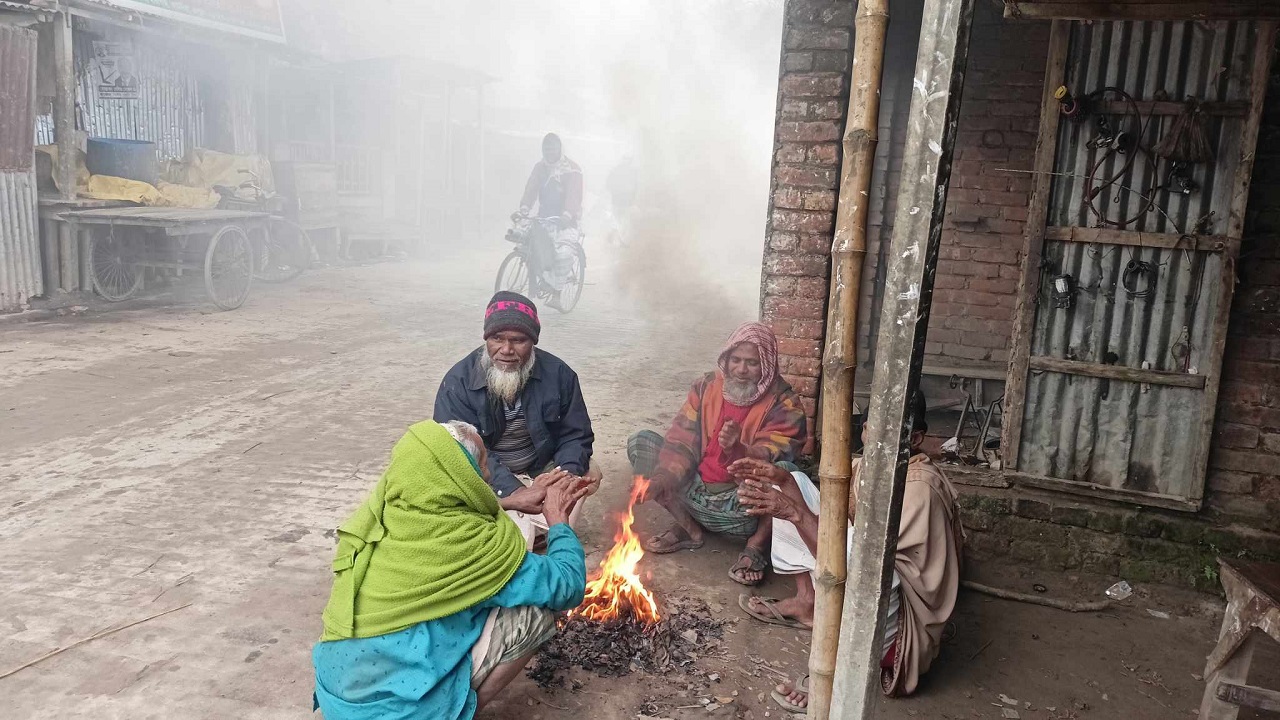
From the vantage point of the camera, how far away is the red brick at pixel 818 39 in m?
4.55

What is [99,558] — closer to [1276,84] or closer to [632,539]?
[632,539]

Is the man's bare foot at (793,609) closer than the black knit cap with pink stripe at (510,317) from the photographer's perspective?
Yes

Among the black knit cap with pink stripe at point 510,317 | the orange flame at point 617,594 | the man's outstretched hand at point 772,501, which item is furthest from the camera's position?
the black knit cap with pink stripe at point 510,317

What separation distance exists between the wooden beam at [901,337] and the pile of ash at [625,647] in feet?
4.37

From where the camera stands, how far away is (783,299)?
4828 mm

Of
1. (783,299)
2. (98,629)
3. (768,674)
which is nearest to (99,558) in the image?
(98,629)

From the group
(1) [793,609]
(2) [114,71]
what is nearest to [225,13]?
(2) [114,71]

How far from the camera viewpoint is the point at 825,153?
464 centimetres

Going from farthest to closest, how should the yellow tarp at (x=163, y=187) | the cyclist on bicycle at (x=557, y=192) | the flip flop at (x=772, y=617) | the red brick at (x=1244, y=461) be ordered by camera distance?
the cyclist on bicycle at (x=557, y=192), the yellow tarp at (x=163, y=187), the red brick at (x=1244, y=461), the flip flop at (x=772, y=617)

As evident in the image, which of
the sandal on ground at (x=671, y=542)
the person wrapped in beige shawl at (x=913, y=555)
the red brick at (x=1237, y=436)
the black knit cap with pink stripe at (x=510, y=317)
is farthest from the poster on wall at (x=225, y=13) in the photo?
the red brick at (x=1237, y=436)

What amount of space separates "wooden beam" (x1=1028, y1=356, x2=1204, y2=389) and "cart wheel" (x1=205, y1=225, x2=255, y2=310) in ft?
29.8

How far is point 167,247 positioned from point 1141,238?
34.7ft

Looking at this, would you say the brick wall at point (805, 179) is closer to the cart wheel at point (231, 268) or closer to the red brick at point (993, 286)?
the red brick at point (993, 286)

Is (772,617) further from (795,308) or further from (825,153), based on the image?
(825,153)
